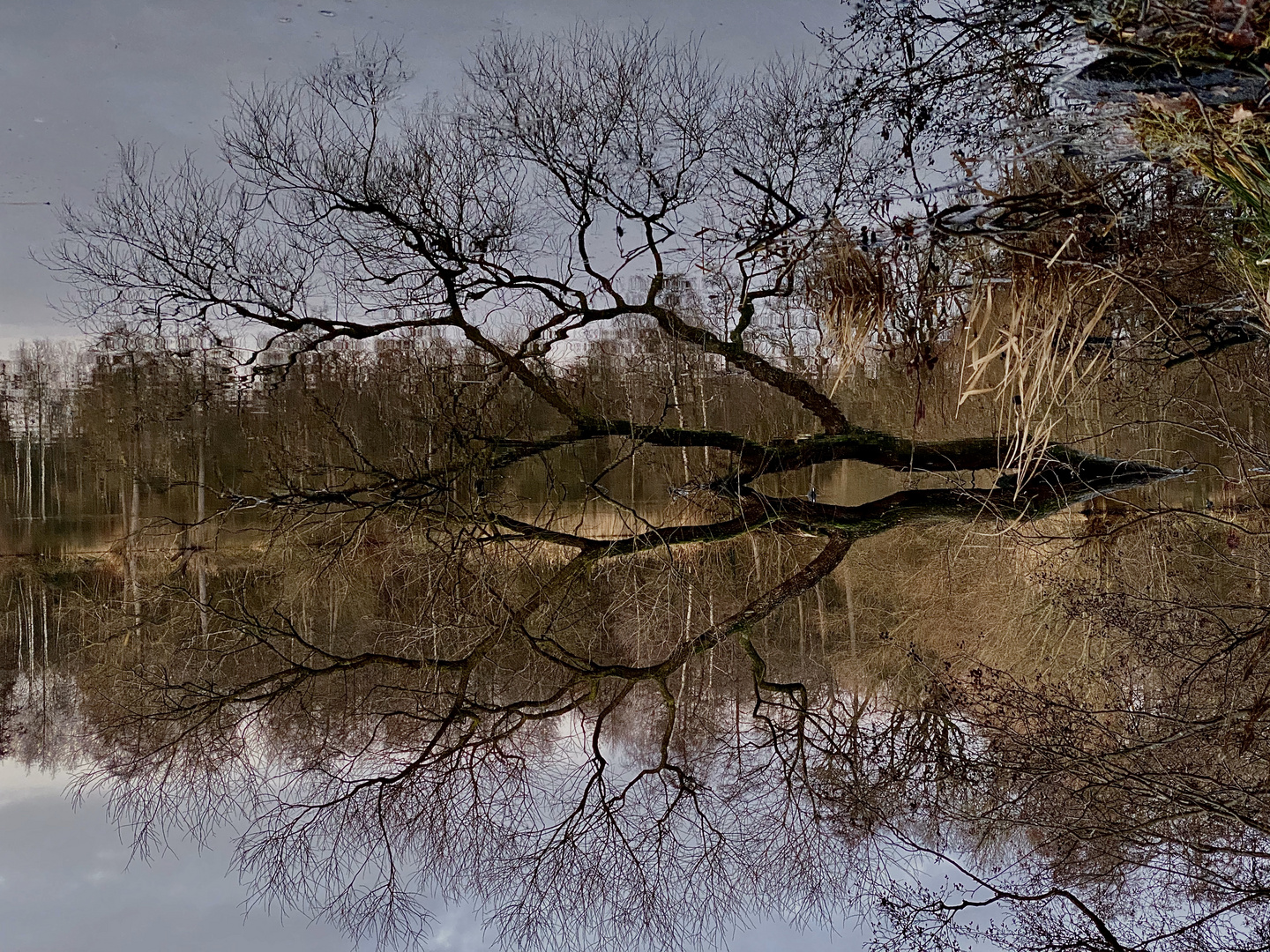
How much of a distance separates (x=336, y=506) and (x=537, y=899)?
3733mm

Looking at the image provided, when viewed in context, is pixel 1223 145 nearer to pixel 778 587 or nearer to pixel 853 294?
pixel 853 294

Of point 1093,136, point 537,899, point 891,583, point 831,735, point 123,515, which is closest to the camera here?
point 1093,136

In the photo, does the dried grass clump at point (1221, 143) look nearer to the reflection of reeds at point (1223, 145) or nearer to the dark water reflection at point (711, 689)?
the reflection of reeds at point (1223, 145)


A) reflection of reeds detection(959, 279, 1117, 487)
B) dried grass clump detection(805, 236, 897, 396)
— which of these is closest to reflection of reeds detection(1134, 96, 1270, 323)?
reflection of reeds detection(959, 279, 1117, 487)

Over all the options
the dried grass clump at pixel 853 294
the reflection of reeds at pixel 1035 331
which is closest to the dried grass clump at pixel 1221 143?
the reflection of reeds at pixel 1035 331

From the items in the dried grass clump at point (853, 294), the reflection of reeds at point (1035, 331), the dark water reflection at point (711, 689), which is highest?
the dried grass clump at point (853, 294)

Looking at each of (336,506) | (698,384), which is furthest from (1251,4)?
(698,384)

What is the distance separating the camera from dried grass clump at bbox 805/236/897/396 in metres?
3.03

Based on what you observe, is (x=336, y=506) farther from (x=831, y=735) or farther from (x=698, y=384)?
(x=698, y=384)

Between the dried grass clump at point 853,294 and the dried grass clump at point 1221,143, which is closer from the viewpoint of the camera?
the dried grass clump at point 1221,143

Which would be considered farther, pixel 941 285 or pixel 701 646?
pixel 701 646

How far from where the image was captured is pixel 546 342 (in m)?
5.77

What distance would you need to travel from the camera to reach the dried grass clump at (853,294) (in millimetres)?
3029

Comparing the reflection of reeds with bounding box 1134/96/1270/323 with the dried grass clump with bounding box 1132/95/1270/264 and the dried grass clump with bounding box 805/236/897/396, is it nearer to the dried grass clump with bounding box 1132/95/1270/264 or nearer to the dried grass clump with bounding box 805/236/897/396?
the dried grass clump with bounding box 1132/95/1270/264
